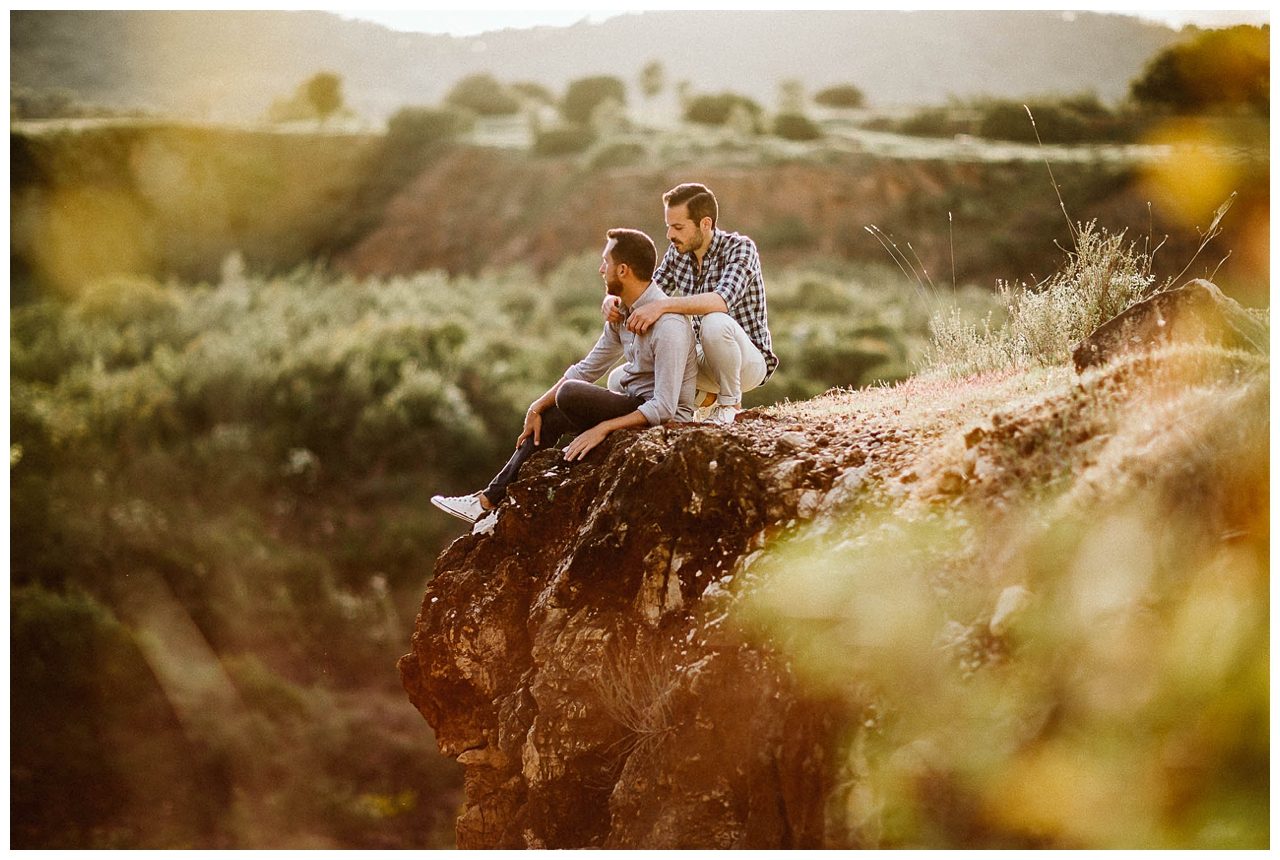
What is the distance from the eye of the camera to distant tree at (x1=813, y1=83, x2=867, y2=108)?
126 feet

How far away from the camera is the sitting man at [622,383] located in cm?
516

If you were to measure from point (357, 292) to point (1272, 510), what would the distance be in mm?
25122

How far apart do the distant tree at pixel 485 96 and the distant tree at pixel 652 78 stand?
5.27 metres

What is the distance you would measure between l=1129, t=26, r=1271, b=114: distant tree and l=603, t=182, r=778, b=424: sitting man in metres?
16.8

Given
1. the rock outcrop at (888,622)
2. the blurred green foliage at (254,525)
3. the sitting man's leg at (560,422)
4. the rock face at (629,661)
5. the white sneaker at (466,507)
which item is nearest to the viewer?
the rock outcrop at (888,622)

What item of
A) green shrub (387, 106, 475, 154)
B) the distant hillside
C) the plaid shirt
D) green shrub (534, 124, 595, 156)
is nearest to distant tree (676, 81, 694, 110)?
the distant hillside

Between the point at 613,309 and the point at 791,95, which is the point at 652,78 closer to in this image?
the point at 791,95

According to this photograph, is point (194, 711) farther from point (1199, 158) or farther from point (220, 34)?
point (220, 34)

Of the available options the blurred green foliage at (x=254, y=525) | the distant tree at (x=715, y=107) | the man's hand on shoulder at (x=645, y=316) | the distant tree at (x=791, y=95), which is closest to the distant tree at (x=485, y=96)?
the distant tree at (x=715, y=107)

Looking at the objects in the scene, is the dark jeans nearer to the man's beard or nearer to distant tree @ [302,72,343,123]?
the man's beard

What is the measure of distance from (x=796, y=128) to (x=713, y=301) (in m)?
30.2

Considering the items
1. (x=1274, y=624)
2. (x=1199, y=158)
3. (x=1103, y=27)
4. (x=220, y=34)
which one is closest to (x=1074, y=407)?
(x=1274, y=624)

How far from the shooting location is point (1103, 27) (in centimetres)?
2916

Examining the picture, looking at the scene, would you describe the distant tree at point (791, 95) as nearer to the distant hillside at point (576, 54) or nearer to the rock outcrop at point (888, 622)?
the distant hillside at point (576, 54)
